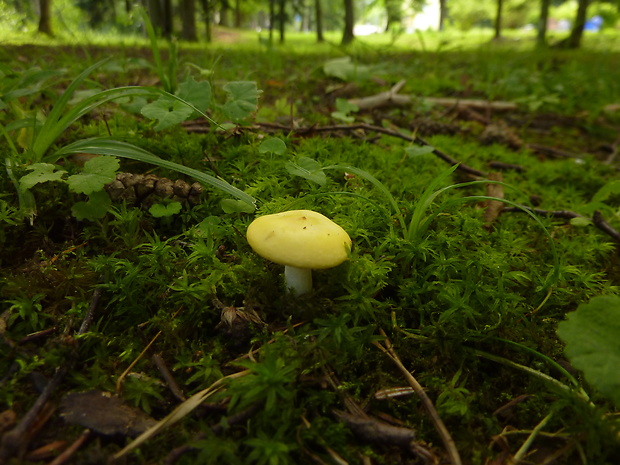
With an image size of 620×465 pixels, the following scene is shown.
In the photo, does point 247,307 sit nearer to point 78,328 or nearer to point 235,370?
point 235,370

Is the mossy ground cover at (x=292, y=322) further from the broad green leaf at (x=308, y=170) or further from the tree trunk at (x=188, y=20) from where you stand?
the tree trunk at (x=188, y=20)

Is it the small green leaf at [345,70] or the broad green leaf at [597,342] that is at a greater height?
the small green leaf at [345,70]

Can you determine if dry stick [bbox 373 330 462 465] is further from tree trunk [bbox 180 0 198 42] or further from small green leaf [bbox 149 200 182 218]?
tree trunk [bbox 180 0 198 42]

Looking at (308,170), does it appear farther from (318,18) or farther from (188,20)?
(318,18)

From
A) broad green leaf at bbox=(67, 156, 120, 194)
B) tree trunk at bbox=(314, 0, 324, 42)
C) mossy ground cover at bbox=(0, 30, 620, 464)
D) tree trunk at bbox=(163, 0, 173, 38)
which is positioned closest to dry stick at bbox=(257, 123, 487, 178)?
mossy ground cover at bbox=(0, 30, 620, 464)

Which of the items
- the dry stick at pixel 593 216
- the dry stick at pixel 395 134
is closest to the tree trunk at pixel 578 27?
the dry stick at pixel 395 134

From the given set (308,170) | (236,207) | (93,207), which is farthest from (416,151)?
(93,207)
